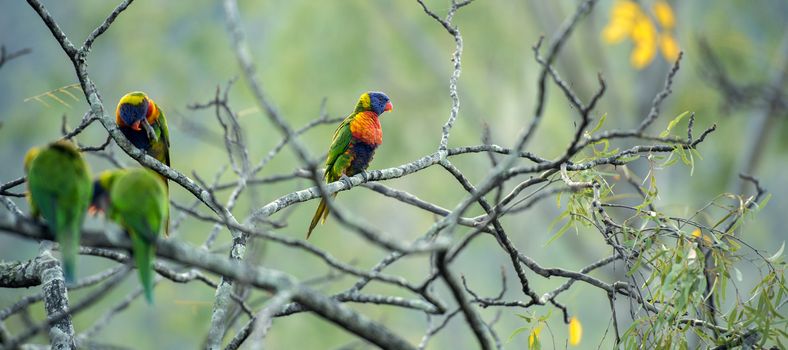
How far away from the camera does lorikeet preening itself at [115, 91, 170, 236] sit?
3.52 m

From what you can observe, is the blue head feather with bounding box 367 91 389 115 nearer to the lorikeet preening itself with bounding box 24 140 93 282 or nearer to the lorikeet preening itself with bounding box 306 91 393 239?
the lorikeet preening itself with bounding box 306 91 393 239

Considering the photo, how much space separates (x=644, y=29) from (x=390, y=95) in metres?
3.78

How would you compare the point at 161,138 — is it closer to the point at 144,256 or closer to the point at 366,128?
the point at 366,128

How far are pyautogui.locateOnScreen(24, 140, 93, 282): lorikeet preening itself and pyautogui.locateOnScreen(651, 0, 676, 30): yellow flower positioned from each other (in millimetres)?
7015

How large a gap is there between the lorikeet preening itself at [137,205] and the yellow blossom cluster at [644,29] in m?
5.92

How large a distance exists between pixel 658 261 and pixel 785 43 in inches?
244

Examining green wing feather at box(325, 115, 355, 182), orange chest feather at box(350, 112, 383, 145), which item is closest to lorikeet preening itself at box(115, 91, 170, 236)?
green wing feather at box(325, 115, 355, 182)

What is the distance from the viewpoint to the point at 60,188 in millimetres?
1640

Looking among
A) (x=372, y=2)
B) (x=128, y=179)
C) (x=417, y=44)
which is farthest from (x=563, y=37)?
(x=372, y=2)

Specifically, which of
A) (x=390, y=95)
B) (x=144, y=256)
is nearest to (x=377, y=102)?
(x=144, y=256)

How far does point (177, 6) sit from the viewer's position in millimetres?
12812

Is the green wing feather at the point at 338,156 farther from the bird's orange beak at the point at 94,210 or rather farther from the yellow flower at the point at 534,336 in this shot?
the bird's orange beak at the point at 94,210

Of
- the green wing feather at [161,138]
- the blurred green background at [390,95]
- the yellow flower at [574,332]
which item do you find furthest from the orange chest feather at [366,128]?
the blurred green background at [390,95]

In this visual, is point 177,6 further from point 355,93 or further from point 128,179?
point 128,179
